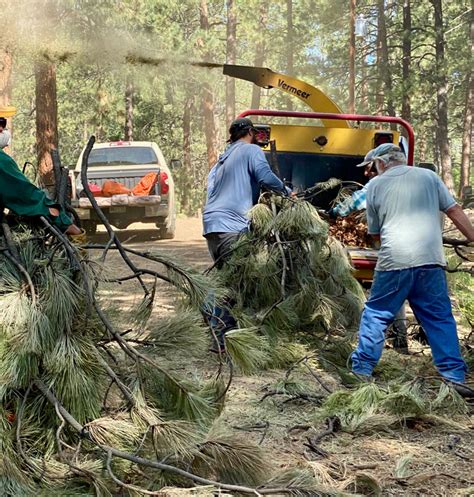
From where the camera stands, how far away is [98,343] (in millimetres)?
3719

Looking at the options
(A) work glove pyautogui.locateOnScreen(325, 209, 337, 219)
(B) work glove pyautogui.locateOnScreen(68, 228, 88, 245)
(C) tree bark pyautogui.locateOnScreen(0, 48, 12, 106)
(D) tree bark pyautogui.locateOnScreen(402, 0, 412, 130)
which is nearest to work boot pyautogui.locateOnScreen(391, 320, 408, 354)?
(A) work glove pyautogui.locateOnScreen(325, 209, 337, 219)

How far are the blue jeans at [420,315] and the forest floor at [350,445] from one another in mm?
419

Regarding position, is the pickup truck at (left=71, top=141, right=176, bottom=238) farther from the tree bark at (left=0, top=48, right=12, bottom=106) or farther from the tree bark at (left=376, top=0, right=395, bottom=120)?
the tree bark at (left=376, top=0, right=395, bottom=120)

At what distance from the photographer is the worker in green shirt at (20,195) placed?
385 cm

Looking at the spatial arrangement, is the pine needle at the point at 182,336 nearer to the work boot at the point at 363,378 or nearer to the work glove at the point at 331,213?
the work boot at the point at 363,378

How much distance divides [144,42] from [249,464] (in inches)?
659

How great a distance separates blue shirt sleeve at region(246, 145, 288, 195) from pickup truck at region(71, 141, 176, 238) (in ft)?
25.8

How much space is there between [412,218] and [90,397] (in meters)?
2.66

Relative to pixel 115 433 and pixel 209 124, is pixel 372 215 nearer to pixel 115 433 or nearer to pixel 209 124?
pixel 115 433

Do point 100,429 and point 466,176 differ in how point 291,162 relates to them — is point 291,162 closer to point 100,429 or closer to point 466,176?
point 100,429

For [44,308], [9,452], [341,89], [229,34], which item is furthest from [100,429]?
[341,89]

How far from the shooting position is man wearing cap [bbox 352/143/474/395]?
5047 millimetres

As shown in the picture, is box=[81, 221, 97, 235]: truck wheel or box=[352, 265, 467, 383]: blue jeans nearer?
box=[352, 265, 467, 383]: blue jeans

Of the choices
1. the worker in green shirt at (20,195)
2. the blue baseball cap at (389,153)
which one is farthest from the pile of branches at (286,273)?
the worker in green shirt at (20,195)
